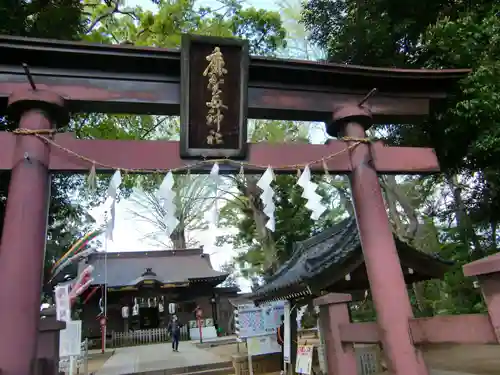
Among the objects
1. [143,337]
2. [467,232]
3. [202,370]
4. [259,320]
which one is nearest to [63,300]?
[259,320]

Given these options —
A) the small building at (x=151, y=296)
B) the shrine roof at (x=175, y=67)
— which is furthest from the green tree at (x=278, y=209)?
the shrine roof at (x=175, y=67)

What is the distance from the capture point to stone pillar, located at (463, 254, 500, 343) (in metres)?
2.12

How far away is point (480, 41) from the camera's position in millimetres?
5391

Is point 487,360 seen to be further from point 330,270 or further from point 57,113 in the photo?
point 57,113

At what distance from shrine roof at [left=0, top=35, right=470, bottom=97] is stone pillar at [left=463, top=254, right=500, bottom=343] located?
2.61 meters

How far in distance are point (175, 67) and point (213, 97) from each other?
1.60 feet

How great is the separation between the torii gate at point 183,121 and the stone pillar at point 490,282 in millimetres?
1163

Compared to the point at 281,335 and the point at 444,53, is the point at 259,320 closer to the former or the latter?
the point at 281,335

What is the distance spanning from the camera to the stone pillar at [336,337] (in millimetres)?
3566

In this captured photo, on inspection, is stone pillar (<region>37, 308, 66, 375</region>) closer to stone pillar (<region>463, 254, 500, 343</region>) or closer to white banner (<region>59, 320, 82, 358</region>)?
stone pillar (<region>463, 254, 500, 343</region>)

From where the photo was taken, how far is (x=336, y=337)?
3600 millimetres

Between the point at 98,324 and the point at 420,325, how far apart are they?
21176 millimetres

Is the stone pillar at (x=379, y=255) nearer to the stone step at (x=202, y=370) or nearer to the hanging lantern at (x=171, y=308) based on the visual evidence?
the stone step at (x=202, y=370)

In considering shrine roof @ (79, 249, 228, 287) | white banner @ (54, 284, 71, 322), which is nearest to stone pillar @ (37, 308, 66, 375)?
white banner @ (54, 284, 71, 322)
